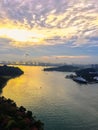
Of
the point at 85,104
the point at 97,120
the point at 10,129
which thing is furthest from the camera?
the point at 85,104

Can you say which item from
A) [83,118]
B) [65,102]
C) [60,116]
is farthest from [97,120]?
[65,102]

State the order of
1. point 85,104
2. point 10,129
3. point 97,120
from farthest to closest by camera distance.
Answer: point 85,104 < point 97,120 < point 10,129

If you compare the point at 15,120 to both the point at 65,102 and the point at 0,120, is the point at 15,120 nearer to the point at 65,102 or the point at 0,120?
the point at 0,120

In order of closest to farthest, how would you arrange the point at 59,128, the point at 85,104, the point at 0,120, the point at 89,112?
1. the point at 0,120
2. the point at 59,128
3. the point at 89,112
4. the point at 85,104

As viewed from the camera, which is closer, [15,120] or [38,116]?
[15,120]

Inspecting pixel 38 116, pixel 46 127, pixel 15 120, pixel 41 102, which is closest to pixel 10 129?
pixel 15 120

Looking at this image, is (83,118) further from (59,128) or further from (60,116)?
(59,128)

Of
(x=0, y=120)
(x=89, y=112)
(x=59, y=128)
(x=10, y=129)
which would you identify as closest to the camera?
(x=10, y=129)

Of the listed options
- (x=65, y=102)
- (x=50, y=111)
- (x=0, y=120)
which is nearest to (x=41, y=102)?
(x=65, y=102)
